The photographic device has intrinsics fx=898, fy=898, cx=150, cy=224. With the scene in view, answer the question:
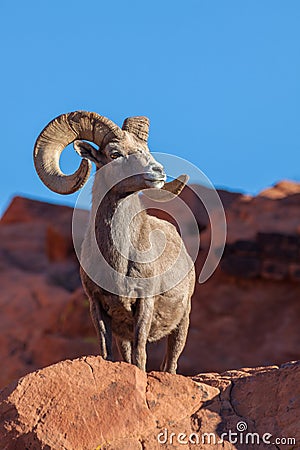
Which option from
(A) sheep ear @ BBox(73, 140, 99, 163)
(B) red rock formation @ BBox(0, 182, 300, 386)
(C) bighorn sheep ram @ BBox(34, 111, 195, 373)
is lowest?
(B) red rock formation @ BBox(0, 182, 300, 386)

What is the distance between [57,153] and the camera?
916 cm

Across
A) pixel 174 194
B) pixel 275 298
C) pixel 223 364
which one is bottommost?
pixel 223 364

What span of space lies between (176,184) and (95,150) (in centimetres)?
91

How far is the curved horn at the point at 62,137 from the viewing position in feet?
29.3

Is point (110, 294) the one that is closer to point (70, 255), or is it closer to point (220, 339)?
point (220, 339)

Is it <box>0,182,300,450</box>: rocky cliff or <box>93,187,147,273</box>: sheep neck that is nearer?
<box>0,182,300,450</box>: rocky cliff

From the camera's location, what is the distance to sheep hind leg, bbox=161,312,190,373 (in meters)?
9.72

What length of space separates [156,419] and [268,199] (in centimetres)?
2112

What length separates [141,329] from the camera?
8.79m

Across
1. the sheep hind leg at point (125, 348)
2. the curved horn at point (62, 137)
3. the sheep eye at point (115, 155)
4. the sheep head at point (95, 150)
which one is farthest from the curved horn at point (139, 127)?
the sheep hind leg at point (125, 348)

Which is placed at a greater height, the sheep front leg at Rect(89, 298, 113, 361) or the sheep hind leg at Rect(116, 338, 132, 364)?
the sheep front leg at Rect(89, 298, 113, 361)

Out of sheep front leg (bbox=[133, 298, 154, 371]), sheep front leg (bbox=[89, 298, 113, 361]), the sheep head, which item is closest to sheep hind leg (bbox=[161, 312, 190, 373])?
sheep front leg (bbox=[133, 298, 154, 371])

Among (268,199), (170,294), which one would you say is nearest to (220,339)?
(268,199)

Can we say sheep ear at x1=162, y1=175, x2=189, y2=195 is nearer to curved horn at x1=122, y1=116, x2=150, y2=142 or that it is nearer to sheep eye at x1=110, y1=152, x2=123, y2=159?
curved horn at x1=122, y1=116, x2=150, y2=142
